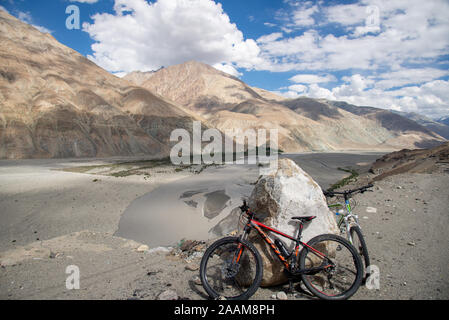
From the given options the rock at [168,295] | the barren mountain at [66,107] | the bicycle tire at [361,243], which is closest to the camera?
the rock at [168,295]

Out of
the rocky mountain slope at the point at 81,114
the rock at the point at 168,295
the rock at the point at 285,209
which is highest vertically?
the rocky mountain slope at the point at 81,114

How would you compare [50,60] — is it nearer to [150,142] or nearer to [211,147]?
[150,142]

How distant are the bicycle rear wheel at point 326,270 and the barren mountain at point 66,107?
50.6 meters

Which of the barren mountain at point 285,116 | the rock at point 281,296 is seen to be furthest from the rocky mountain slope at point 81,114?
the rock at point 281,296

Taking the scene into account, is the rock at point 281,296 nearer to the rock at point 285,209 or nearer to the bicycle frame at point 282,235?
the rock at point 285,209

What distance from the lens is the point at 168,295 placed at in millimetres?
4039

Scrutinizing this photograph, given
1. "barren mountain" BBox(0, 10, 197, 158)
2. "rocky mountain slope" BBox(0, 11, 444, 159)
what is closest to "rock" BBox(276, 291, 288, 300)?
"rocky mountain slope" BBox(0, 11, 444, 159)

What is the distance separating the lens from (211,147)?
235 ft

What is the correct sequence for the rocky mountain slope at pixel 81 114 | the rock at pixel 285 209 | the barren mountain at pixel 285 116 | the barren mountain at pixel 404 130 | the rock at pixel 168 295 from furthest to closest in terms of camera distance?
1. the barren mountain at pixel 404 130
2. the barren mountain at pixel 285 116
3. the rocky mountain slope at pixel 81 114
4. the rock at pixel 285 209
5. the rock at pixel 168 295

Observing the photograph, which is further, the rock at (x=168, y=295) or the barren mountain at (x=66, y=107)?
the barren mountain at (x=66, y=107)

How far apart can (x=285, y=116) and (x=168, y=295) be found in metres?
114

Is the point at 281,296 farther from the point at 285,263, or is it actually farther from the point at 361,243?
the point at 361,243

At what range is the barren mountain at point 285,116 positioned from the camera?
105 meters
